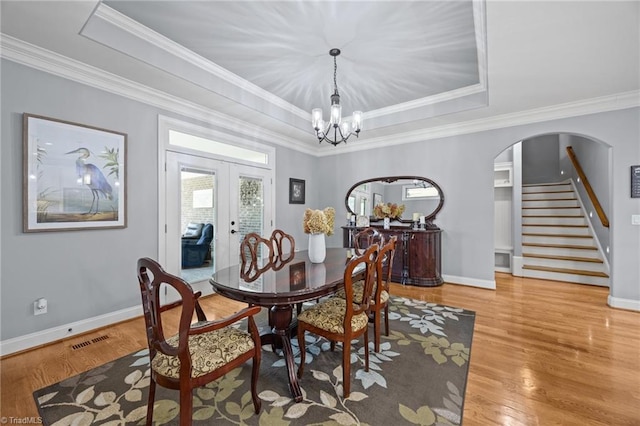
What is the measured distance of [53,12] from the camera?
196 centimetres

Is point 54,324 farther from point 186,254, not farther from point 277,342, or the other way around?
point 277,342

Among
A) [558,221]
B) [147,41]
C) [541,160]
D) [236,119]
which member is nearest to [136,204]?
[147,41]

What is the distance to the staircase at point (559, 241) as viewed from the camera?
14.5 ft

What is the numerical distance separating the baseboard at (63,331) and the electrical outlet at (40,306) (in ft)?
0.58

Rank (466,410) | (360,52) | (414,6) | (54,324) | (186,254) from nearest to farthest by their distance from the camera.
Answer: (466,410), (414,6), (54,324), (360,52), (186,254)

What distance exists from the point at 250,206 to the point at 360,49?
2.75m

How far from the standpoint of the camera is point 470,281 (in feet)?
13.7

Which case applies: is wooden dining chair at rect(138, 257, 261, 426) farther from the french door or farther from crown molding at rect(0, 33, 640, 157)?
crown molding at rect(0, 33, 640, 157)

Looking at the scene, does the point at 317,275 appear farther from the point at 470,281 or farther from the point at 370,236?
the point at 470,281

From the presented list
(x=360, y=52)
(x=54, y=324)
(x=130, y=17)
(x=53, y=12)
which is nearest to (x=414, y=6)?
(x=360, y=52)

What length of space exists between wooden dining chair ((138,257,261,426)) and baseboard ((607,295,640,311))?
4280 millimetres

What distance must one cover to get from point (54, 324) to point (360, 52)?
3.90 meters

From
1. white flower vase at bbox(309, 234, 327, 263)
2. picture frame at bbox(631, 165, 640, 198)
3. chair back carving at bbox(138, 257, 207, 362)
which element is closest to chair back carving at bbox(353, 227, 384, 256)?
white flower vase at bbox(309, 234, 327, 263)

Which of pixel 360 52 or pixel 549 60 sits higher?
pixel 360 52
